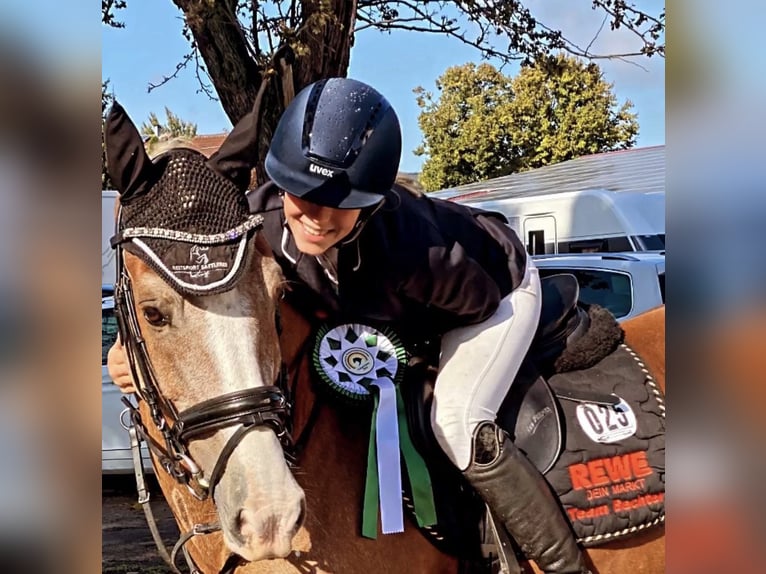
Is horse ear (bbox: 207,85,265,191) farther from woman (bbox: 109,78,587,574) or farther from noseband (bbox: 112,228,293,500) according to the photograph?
noseband (bbox: 112,228,293,500)

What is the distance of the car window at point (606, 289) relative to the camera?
20.5 feet

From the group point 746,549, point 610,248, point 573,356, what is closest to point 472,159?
point 610,248

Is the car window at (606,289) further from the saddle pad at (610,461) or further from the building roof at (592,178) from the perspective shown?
the saddle pad at (610,461)

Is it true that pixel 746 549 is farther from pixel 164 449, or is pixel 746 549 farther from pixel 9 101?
pixel 164 449

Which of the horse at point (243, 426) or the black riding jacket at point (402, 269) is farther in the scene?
the black riding jacket at point (402, 269)

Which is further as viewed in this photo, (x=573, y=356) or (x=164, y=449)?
(x=573, y=356)

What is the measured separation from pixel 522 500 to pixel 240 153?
1.23 meters

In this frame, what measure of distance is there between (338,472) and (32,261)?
4.53 ft

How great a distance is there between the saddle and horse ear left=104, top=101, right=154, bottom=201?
0.97 m

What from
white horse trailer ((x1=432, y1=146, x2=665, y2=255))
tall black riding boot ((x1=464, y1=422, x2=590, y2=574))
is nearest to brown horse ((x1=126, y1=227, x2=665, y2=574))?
tall black riding boot ((x1=464, y1=422, x2=590, y2=574))

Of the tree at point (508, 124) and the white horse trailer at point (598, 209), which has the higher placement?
the tree at point (508, 124)

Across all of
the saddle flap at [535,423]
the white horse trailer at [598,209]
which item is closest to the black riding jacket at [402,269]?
the saddle flap at [535,423]

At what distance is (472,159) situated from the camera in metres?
18.2

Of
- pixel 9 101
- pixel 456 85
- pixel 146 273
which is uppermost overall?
pixel 456 85
